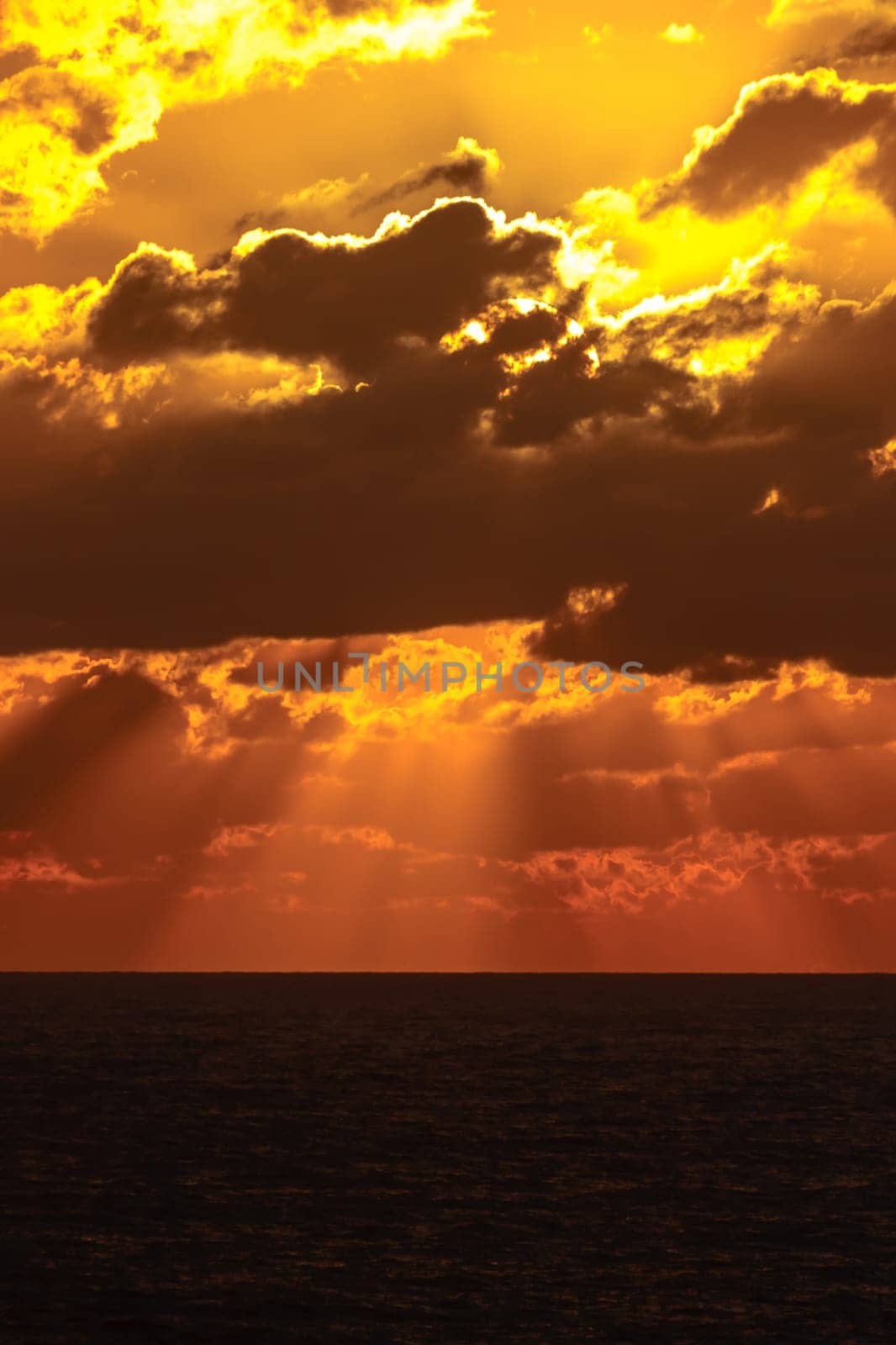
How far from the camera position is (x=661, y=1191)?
255 feet

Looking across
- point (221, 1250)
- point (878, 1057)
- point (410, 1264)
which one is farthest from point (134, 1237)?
point (878, 1057)

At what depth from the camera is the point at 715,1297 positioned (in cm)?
5703

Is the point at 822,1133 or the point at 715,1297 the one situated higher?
the point at 822,1133

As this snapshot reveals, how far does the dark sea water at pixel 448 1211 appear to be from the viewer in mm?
54531

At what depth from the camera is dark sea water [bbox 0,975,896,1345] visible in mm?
54531

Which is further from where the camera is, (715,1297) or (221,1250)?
(221,1250)

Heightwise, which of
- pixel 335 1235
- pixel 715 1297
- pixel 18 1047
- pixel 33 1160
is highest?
pixel 18 1047

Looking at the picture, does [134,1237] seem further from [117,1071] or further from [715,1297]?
[117,1071]

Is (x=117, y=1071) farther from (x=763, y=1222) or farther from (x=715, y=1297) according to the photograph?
(x=715, y=1297)

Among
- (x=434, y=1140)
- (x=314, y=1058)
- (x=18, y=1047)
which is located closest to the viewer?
(x=434, y=1140)

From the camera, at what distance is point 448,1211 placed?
237 feet

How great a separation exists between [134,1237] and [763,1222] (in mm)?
26571

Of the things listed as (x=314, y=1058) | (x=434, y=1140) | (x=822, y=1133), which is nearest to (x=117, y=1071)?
(x=314, y=1058)

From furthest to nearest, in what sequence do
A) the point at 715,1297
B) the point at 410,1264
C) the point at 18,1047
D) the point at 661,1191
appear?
the point at 18,1047 < the point at 661,1191 < the point at 410,1264 < the point at 715,1297
